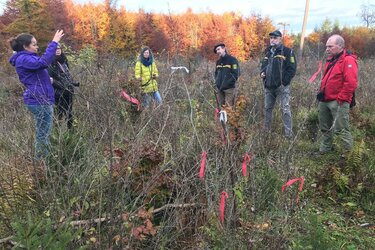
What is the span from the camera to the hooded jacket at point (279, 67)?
548 cm

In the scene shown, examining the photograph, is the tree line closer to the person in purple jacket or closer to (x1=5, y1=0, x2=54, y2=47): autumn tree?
(x1=5, y1=0, x2=54, y2=47): autumn tree

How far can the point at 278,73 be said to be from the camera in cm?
554

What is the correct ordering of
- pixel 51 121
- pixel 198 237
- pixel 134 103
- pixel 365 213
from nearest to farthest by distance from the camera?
pixel 198 237
pixel 365 213
pixel 51 121
pixel 134 103

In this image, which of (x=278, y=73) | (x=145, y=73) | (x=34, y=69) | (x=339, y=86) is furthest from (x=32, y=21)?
(x=339, y=86)

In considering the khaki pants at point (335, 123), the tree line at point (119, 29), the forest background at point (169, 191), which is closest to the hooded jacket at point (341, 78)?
the khaki pants at point (335, 123)

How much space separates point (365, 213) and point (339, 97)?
162 cm

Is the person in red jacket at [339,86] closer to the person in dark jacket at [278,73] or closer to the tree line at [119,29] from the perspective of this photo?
the person in dark jacket at [278,73]

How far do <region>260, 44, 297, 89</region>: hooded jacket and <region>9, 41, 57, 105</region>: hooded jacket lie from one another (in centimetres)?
337

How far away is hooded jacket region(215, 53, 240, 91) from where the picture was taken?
266 inches

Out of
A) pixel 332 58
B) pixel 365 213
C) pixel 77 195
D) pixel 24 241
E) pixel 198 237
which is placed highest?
pixel 332 58

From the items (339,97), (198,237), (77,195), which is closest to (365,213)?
(339,97)

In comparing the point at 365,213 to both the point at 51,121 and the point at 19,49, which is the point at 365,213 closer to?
the point at 51,121

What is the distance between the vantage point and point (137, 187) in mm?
2922

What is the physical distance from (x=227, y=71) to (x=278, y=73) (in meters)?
1.43
